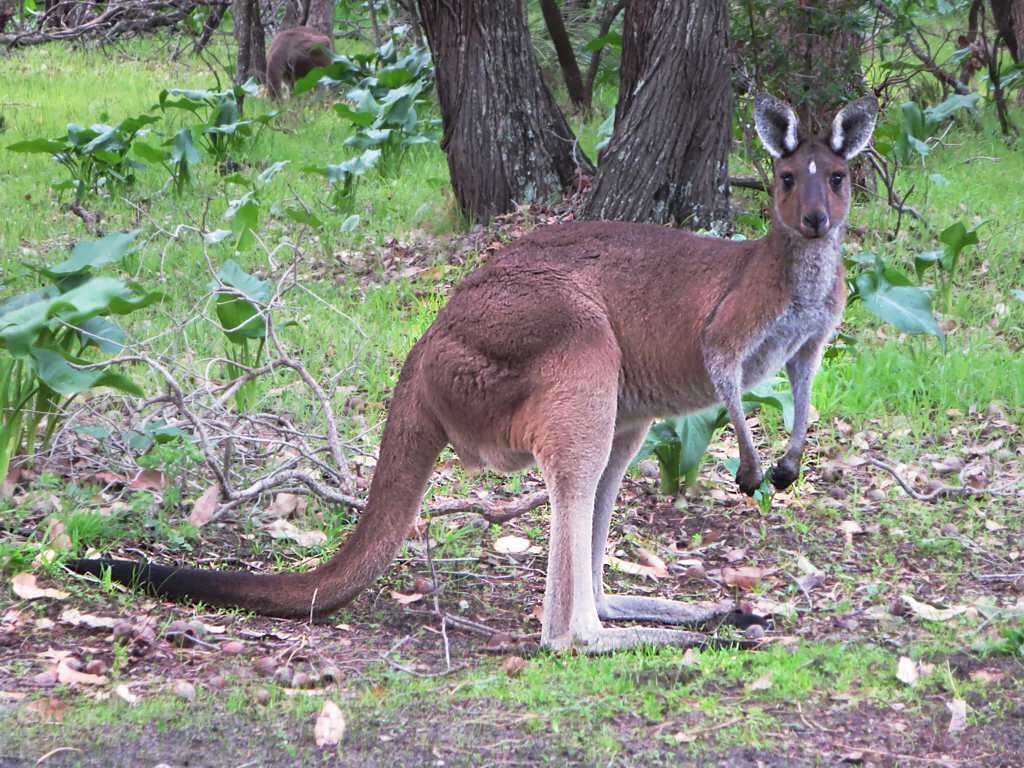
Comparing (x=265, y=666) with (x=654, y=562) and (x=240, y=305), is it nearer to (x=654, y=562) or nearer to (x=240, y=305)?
(x=654, y=562)

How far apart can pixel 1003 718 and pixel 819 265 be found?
1.45 metres

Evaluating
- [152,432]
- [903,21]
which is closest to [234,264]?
[152,432]

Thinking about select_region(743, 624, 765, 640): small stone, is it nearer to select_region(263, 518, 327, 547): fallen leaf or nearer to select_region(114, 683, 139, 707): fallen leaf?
select_region(263, 518, 327, 547): fallen leaf

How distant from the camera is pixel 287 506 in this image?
4.98 meters

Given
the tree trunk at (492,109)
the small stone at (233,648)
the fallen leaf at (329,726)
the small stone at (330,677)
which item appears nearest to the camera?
the fallen leaf at (329,726)

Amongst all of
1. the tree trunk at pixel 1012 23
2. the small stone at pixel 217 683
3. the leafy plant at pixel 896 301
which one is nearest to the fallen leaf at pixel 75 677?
the small stone at pixel 217 683

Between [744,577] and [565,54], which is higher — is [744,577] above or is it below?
below

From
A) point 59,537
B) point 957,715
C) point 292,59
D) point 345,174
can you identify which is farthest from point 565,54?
point 957,715

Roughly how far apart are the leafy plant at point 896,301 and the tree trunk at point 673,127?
1898 millimetres

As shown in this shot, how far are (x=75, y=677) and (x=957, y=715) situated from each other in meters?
2.21

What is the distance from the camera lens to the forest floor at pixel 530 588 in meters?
3.12

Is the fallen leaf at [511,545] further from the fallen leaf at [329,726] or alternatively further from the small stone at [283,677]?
the fallen leaf at [329,726]

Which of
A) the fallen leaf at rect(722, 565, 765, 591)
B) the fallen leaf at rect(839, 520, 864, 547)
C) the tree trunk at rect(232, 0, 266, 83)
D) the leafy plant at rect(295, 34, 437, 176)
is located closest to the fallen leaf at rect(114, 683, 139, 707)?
the fallen leaf at rect(722, 565, 765, 591)

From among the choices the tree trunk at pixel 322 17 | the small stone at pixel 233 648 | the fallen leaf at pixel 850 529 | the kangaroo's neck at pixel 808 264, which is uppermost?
the tree trunk at pixel 322 17
